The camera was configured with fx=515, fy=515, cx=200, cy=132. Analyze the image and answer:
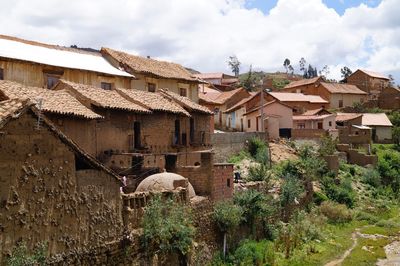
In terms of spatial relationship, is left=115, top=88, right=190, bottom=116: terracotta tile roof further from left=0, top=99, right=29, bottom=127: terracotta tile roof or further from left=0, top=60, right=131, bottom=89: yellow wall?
left=0, top=99, right=29, bottom=127: terracotta tile roof

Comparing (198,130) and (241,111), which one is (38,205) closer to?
(198,130)

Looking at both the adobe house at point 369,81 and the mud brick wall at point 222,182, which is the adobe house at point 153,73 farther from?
the adobe house at point 369,81

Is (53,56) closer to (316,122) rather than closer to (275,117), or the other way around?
(275,117)

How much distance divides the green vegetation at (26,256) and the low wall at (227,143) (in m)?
25.9

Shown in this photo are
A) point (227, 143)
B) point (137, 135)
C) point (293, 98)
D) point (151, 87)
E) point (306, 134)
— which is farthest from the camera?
point (293, 98)

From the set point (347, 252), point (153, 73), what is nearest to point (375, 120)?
point (153, 73)

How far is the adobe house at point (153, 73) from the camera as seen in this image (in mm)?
33844

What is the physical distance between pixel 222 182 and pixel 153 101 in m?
7.05

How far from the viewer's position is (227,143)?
39.2 metres

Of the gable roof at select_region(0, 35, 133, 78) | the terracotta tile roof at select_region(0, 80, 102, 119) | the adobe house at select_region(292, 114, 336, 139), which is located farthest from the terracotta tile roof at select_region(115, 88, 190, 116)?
the adobe house at select_region(292, 114, 336, 139)

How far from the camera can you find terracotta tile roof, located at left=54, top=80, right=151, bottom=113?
2252cm

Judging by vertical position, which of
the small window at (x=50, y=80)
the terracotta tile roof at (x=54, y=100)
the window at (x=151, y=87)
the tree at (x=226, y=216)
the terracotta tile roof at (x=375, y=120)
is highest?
the window at (x=151, y=87)

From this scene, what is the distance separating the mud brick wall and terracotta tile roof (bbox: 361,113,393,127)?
38.1 metres

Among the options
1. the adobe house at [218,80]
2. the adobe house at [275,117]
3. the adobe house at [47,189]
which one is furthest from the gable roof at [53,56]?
the adobe house at [218,80]
